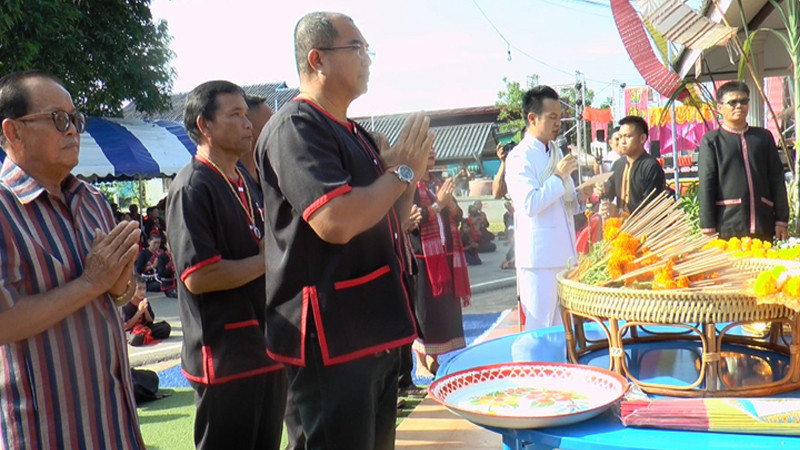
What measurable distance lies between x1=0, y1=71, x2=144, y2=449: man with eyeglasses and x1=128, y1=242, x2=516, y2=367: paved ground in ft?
15.4

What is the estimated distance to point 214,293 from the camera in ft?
7.60

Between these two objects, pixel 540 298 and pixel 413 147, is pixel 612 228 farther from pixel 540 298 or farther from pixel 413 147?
pixel 540 298

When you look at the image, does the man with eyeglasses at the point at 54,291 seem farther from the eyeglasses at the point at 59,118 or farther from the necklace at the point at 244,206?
the necklace at the point at 244,206

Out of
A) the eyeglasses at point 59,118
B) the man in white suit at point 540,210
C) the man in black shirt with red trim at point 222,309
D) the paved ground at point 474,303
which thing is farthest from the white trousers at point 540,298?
the paved ground at point 474,303

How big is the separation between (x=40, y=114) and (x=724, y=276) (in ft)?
5.77

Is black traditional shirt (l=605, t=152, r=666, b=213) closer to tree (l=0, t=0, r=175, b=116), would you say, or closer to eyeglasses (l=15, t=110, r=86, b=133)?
eyeglasses (l=15, t=110, r=86, b=133)

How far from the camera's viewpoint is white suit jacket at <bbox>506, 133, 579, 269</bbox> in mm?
3828

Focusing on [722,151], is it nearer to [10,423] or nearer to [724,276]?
[724,276]

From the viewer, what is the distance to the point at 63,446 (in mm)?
1630

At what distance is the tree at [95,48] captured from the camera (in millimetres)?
9016

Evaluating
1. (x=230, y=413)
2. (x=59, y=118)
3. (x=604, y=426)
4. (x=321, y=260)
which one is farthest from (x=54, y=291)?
(x=604, y=426)

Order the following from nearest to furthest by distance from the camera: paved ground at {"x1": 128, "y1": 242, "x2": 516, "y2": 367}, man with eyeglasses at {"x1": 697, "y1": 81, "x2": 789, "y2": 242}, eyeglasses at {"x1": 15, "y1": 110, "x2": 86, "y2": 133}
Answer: eyeglasses at {"x1": 15, "y1": 110, "x2": 86, "y2": 133} < man with eyeglasses at {"x1": 697, "y1": 81, "x2": 789, "y2": 242} < paved ground at {"x1": 128, "y1": 242, "x2": 516, "y2": 367}

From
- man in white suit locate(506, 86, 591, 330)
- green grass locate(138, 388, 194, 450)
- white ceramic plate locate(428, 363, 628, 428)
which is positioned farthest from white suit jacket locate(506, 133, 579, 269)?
green grass locate(138, 388, 194, 450)

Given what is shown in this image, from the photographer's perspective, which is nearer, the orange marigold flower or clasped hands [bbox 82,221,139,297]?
clasped hands [bbox 82,221,139,297]
